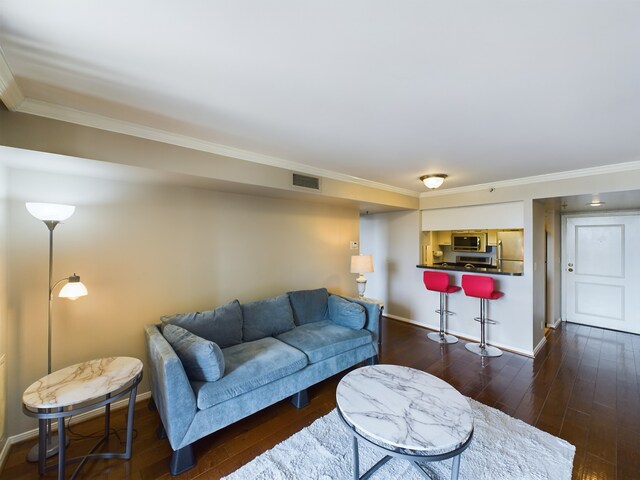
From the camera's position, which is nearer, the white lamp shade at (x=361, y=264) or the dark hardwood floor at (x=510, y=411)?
the dark hardwood floor at (x=510, y=411)

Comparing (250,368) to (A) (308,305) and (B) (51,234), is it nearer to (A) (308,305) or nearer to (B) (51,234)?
(A) (308,305)

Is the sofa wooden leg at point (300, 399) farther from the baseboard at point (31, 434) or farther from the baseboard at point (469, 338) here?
the baseboard at point (469, 338)

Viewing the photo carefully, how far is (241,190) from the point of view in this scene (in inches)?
120

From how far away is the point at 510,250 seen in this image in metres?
5.05

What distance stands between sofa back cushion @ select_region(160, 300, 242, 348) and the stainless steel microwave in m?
4.36

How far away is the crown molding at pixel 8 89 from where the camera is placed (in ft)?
4.56

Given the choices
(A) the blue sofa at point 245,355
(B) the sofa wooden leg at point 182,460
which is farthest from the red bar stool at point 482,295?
(B) the sofa wooden leg at point 182,460

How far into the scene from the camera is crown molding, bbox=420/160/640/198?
3016 millimetres

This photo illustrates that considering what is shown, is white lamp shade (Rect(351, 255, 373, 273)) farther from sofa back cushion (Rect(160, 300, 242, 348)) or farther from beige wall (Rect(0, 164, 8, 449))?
beige wall (Rect(0, 164, 8, 449))

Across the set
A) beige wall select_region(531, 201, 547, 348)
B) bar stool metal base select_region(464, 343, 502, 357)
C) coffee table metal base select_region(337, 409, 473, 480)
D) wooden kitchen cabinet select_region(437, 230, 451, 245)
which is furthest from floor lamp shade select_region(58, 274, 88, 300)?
wooden kitchen cabinet select_region(437, 230, 451, 245)

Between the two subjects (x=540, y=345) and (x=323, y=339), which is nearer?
(x=323, y=339)

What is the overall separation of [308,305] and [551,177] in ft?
11.7

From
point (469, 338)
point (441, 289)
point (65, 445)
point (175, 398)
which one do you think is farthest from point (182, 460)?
point (469, 338)

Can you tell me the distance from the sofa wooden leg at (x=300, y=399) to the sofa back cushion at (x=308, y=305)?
0.89 m
